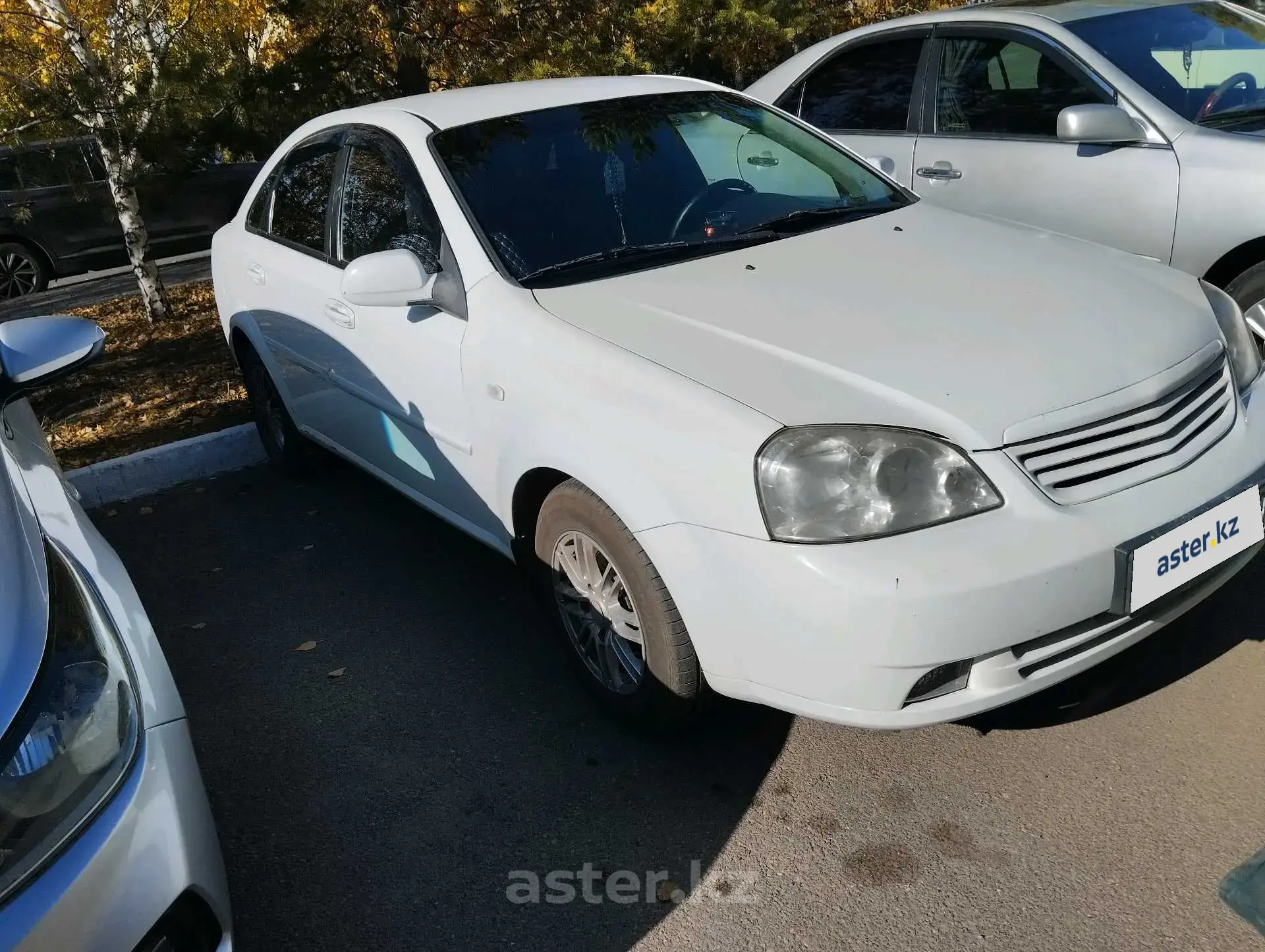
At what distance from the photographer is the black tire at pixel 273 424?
199 inches

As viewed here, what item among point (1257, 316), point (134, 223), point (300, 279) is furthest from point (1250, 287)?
point (134, 223)

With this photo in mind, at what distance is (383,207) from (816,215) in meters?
1.43

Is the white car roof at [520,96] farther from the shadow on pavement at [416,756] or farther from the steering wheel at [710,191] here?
the shadow on pavement at [416,756]

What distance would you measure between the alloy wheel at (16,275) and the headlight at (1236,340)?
435 inches

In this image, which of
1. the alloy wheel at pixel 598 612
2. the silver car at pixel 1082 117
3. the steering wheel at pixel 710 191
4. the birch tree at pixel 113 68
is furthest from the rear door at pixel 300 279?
the birch tree at pixel 113 68

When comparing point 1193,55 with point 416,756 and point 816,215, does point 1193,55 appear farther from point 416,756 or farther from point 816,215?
point 416,756

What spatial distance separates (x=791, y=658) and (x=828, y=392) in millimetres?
579

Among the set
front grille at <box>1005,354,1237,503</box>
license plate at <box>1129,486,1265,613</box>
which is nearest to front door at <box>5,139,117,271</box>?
front grille at <box>1005,354,1237,503</box>

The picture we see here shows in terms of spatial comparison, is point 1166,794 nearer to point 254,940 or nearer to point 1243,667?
point 1243,667

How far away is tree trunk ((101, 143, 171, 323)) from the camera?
706 centimetres

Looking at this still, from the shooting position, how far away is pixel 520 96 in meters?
3.91

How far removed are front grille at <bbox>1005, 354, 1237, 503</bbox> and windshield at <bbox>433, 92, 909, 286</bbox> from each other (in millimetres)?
1264

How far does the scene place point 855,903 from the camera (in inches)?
95.8

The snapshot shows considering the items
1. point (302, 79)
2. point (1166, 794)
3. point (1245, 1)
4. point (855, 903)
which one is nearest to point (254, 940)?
point (855, 903)
